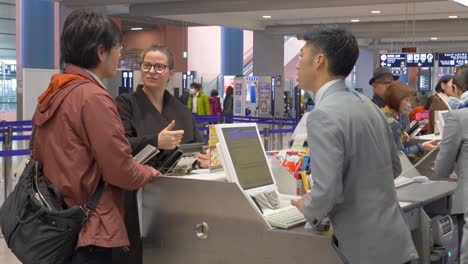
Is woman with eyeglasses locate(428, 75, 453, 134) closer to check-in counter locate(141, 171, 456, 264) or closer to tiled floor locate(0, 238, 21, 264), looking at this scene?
check-in counter locate(141, 171, 456, 264)

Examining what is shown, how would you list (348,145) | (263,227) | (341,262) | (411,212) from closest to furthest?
(348,145) → (341,262) → (263,227) → (411,212)

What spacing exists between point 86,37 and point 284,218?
3.49ft

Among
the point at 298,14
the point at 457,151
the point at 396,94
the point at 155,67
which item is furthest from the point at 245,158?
the point at 298,14

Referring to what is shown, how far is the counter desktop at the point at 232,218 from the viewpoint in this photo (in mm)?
2572

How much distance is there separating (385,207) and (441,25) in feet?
55.6

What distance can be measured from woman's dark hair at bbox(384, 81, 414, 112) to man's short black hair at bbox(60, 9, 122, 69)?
9.63ft

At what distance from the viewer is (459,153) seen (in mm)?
3727

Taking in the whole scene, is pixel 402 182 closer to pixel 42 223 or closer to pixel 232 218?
pixel 232 218

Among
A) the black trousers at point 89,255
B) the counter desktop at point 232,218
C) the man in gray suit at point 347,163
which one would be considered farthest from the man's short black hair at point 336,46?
the black trousers at point 89,255

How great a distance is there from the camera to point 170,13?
1504 cm

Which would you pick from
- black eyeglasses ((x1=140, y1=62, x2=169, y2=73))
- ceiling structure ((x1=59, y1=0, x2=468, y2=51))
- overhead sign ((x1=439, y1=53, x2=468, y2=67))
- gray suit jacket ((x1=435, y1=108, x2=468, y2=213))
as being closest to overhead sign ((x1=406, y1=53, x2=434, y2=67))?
ceiling structure ((x1=59, y1=0, x2=468, y2=51))

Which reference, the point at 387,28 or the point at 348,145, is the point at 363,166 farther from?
the point at 387,28

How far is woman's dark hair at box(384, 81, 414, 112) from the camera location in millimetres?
4930

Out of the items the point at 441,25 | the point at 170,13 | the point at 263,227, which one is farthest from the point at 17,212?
the point at 441,25
